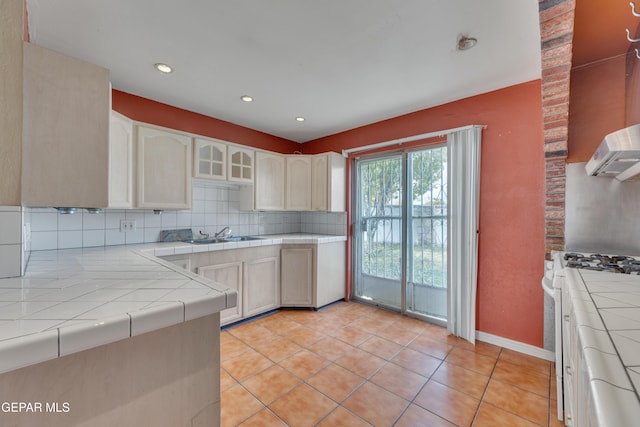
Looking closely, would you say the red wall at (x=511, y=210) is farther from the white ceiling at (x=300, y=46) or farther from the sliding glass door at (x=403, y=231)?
the sliding glass door at (x=403, y=231)

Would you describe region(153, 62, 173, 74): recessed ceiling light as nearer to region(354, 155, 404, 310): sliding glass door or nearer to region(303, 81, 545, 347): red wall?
region(354, 155, 404, 310): sliding glass door

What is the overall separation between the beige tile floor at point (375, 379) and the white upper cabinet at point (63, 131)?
141 cm

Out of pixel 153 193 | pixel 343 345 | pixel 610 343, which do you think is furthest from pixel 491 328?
pixel 153 193

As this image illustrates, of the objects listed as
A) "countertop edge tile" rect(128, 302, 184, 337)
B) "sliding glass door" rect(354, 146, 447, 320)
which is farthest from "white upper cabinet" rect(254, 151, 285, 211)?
"countertop edge tile" rect(128, 302, 184, 337)

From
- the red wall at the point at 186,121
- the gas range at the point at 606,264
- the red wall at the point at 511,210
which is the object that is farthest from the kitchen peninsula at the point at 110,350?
the red wall at the point at 511,210

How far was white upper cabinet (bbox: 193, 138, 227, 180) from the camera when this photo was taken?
8.66 feet

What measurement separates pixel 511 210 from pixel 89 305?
9.02 feet

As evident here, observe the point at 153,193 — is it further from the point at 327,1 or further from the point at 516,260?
the point at 516,260

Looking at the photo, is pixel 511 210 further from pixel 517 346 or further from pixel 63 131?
pixel 63 131

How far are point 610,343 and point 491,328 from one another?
2.13m

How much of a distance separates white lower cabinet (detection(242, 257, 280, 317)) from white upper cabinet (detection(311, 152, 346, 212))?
93cm

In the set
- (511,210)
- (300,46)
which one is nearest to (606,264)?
(511,210)

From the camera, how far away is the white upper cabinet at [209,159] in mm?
2639
